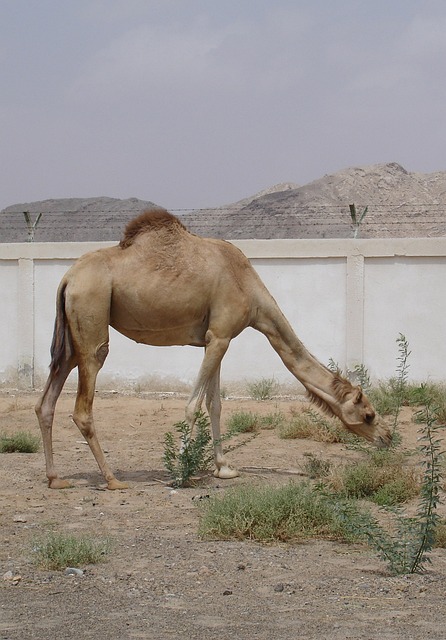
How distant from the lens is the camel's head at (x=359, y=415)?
9641 mm

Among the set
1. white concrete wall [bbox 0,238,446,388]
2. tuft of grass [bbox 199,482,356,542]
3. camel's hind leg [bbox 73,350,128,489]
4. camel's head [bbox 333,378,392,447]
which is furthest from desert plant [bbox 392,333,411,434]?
tuft of grass [bbox 199,482,356,542]

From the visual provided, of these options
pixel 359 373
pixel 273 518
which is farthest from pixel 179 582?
pixel 359 373

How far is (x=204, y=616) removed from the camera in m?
5.41

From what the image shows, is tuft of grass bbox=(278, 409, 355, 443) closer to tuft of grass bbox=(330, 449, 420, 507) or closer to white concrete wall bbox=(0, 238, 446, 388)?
tuft of grass bbox=(330, 449, 420, 507)

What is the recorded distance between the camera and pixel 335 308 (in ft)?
52.6

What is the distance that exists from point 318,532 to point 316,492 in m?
0.38

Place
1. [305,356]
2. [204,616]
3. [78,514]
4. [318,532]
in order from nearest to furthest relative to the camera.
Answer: [204,616]
[318,532]
[78,514]
[305,356]

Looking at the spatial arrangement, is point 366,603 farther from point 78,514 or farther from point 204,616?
point 78,514

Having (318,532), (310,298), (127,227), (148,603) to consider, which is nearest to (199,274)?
(127,227)

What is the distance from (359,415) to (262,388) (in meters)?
6.39

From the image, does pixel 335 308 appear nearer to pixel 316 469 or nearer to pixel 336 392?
pixel 336 392

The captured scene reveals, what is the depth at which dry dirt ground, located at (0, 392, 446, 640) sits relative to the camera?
5.20m

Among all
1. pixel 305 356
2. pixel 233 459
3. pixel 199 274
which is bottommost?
pixel 233 459

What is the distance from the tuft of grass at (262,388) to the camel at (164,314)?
230 inches
